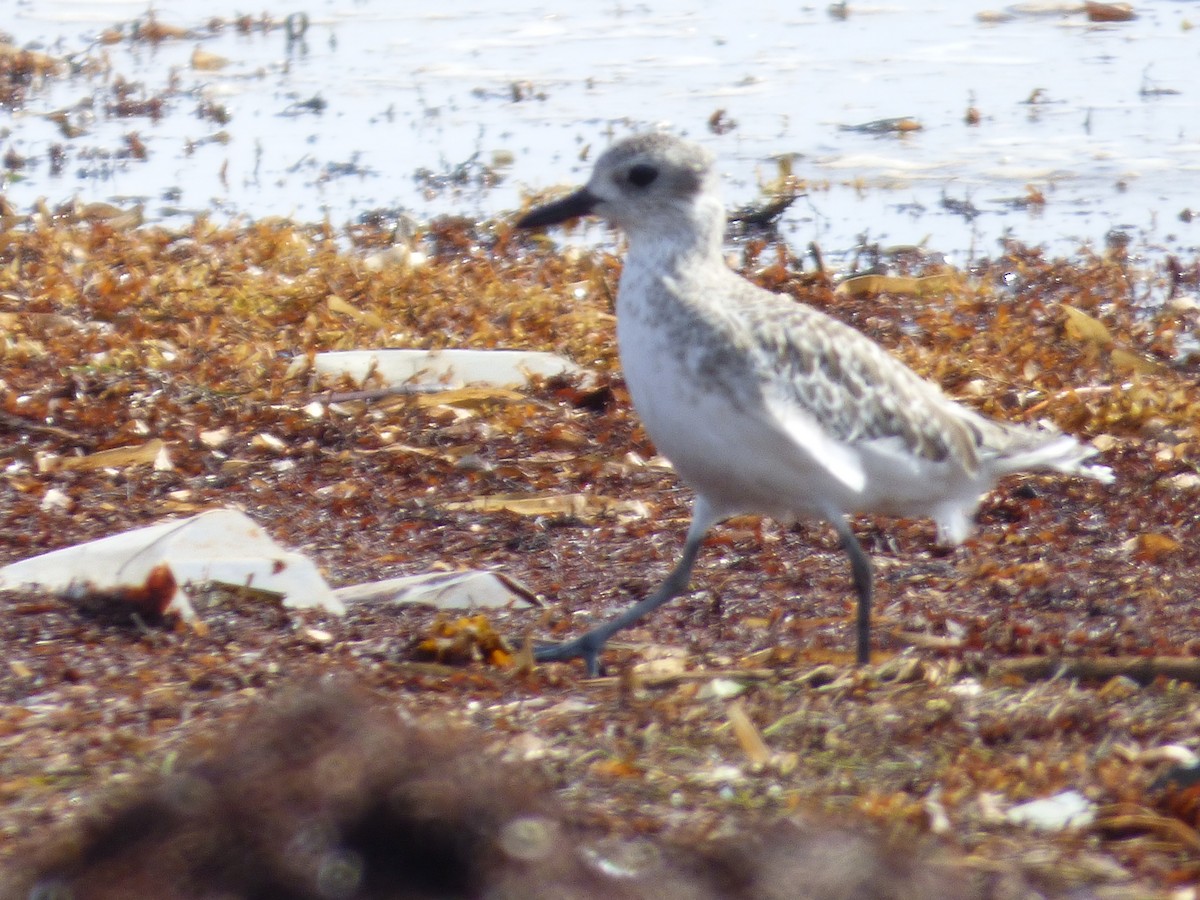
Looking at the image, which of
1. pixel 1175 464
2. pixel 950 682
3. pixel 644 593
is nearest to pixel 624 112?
pixel 1175 464

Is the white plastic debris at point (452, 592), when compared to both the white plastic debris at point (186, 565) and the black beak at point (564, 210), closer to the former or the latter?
the white plastic debris at point (186, 565)

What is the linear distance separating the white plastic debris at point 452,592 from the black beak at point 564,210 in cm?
93

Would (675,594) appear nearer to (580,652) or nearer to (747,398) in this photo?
(580,652)

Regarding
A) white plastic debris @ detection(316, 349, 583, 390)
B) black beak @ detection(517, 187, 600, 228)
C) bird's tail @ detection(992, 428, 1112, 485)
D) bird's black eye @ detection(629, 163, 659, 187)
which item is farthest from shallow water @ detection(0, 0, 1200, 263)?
bird's black eye @ detection(629, 163, 659, 187)

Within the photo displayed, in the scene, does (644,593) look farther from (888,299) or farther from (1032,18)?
(1032,18)

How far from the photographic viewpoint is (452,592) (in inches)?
177

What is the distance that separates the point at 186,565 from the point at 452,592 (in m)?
0.68

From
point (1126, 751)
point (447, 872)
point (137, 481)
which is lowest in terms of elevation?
point (137, 481)

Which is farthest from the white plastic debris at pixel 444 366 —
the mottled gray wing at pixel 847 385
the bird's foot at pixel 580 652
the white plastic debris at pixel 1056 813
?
the white plastic debris at pixel 1056 813

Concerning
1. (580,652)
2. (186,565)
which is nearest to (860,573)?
(580,652)

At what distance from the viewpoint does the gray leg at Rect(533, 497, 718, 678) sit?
4.07 meters

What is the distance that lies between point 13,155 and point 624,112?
13.0ft

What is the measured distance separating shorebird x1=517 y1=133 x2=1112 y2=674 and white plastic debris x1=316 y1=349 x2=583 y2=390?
1.77m

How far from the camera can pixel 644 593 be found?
480cm
